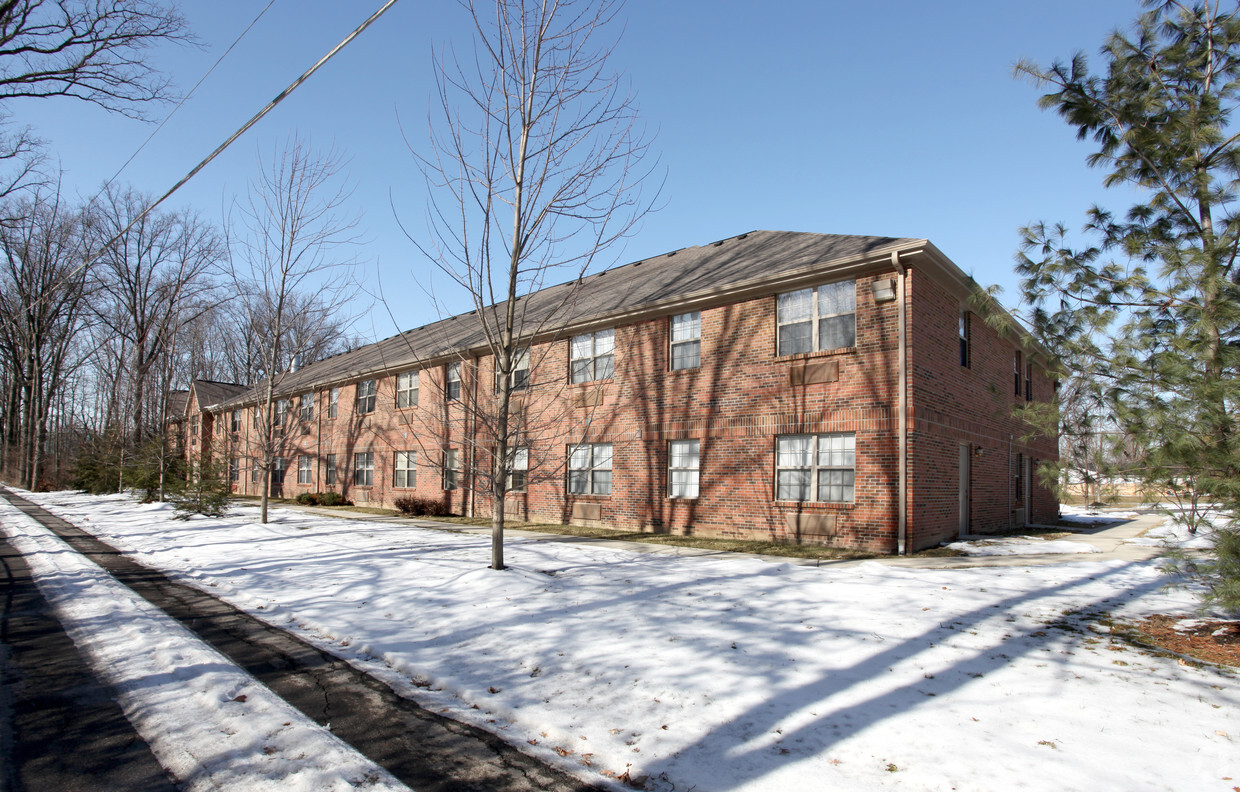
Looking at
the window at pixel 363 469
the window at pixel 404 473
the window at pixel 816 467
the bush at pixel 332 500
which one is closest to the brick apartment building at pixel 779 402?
the window at pixel 816 467

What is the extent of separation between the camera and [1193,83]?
6902 millimetres

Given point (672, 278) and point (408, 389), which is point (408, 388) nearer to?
point (408, 389)

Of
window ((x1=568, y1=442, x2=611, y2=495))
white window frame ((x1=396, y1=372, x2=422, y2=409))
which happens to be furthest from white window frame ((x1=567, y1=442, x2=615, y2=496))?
white window frame ((x1=396, y1=372, x2=422, y2=409))

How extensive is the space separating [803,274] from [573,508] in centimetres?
839

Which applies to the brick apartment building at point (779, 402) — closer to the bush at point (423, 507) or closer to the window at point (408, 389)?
the bush at point (423, 507)

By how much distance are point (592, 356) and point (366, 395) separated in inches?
529

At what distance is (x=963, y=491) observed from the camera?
1453 cm

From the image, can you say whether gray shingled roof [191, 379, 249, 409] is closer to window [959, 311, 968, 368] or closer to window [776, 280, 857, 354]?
window [776, 280, 857, 354]

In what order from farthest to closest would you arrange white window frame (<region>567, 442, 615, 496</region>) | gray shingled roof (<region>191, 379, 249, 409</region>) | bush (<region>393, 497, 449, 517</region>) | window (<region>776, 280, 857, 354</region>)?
1. gray shingled roof (<region>191, 379, 249, 409</region>)
2. bush (<region>393, 497, 449, 517</region>)
3. white window frame (<region>567, 442, 615, 496</region>)
4. window (<region>776, 280, 857, 354</region>)

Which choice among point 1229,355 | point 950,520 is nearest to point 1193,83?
point 1229,355

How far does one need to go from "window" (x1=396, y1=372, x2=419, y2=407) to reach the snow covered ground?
531 inches

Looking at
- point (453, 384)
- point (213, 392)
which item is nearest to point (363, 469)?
point (453, 384)

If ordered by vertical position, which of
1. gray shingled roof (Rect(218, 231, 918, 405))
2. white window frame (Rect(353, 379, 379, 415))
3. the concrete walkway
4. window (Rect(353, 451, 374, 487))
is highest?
gray shingled roof (Rect(218, 231, 918, 405))

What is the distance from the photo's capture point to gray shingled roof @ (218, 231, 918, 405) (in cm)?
1328
